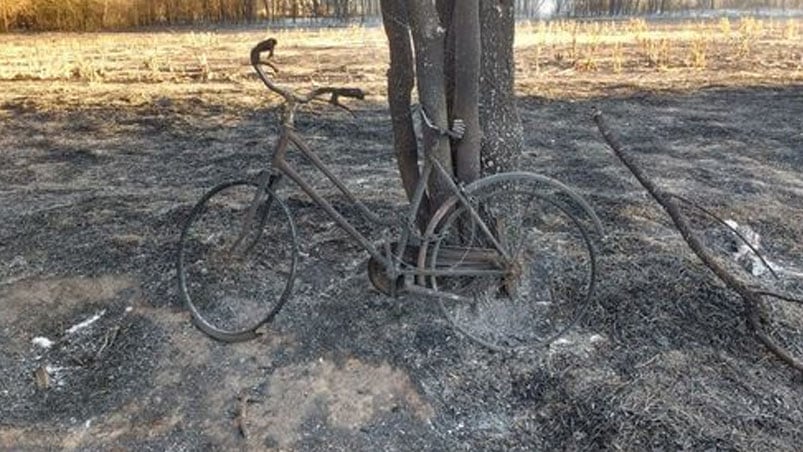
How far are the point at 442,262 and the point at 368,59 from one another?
9.09 m

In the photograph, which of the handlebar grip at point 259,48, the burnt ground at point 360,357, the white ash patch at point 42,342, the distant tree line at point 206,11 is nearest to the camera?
the burnt ground at point 360,357

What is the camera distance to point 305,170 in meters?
5.61

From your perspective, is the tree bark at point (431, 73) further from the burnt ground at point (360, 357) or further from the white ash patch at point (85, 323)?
the white ash patch at point (85, 323)

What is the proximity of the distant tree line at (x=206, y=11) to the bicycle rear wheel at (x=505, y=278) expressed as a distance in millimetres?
16781

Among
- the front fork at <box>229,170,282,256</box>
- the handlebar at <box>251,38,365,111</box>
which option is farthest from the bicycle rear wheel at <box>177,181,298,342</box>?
the handlebar at <box>251,38,365,111</box>

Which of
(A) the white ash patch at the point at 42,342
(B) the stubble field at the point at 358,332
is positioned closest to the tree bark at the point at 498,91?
(B) the stubble field at the point at 358,332

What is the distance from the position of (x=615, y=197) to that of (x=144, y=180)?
11.2 ft

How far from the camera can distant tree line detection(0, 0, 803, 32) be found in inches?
719

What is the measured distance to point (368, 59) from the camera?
11.8 m

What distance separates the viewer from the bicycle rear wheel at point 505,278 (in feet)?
10.2

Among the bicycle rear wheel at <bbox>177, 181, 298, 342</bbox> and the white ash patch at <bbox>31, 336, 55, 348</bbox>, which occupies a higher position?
the bicycle rear wheel at <bbox>177, 181, 298, 342</bbox>

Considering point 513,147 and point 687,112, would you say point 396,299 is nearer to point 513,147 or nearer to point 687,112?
point 513,147

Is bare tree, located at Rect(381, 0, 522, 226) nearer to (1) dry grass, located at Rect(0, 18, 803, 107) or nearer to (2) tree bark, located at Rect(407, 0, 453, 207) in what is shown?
(2) tree bark, located at Rect(407, 0, 453, 207)

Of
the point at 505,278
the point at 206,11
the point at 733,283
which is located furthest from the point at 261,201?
the point at 206,11
